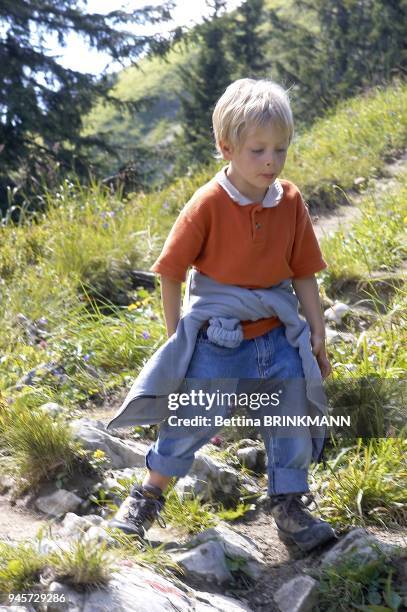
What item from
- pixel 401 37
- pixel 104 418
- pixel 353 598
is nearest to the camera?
pixel 353 598

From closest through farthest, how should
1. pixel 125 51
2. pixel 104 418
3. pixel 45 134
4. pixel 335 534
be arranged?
pixel 335 534, pixel 104 418, pixel 45 134, pixel 125 51

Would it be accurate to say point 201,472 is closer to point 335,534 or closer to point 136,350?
point 335,534

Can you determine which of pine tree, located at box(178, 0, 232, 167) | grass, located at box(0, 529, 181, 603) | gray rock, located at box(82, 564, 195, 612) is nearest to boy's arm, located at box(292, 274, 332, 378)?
gray rock, located at box(82, 564, 195, 612)

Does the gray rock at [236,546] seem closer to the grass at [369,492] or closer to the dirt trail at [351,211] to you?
the grass at [369,492]

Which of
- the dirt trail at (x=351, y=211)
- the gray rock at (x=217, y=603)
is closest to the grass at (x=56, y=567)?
the gray rock at (x=217, y=603)

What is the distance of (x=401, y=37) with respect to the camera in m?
17.8

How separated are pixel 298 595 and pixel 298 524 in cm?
34

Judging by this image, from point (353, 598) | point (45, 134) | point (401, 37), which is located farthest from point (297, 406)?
point (401, 37)

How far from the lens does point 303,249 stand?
128 inches

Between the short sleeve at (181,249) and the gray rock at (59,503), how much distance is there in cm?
99

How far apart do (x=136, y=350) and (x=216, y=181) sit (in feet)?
5.10

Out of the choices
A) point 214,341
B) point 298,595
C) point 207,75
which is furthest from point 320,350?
point 207,75

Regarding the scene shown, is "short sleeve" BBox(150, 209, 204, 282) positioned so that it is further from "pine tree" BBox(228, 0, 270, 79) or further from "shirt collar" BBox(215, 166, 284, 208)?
"pine tree" BBox(228, 0, 270, 79)

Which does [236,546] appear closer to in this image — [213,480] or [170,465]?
[170,465]
